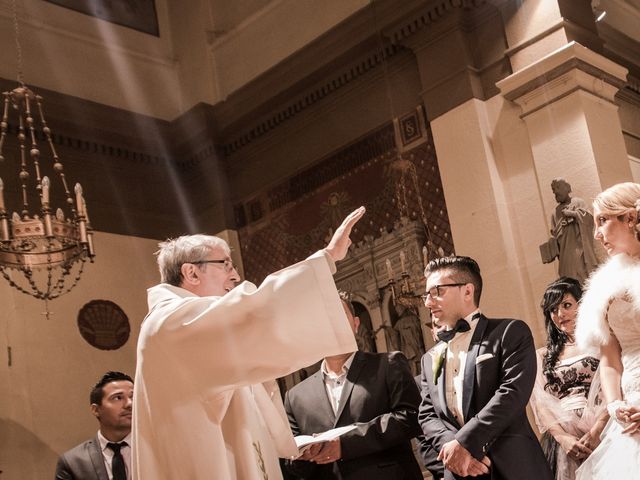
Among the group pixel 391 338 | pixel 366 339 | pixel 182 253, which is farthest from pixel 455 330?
pixel 366 339

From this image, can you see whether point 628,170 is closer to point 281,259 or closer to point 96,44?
point 281,259

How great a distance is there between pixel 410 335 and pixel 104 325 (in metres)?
3.59

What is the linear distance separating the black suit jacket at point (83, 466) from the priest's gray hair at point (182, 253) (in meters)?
2.13

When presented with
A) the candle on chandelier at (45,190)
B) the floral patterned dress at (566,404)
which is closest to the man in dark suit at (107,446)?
the candle on chandelier at (45,190)

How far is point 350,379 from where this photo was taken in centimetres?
498

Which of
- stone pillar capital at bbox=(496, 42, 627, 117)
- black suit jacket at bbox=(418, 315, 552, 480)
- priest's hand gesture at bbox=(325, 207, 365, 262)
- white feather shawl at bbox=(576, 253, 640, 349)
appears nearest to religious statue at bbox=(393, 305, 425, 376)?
stone pillar capital at bbox=(496, 42, 627, 117)

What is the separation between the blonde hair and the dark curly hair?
137 cm

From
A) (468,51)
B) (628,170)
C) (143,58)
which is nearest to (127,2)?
(143,58)

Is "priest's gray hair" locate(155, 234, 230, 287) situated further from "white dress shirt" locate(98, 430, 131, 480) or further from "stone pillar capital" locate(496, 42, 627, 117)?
"stone pillar capital" locate(496, 42, 627, 117)

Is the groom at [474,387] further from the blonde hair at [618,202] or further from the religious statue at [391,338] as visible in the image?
the religious statue at [391,338]

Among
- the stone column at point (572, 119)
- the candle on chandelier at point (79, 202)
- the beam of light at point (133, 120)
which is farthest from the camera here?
the beam of light at point (133, 120)

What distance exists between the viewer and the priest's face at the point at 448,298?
4.72 meters

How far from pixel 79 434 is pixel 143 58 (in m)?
4.77

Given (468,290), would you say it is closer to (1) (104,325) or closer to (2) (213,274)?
(2) (213,274)
